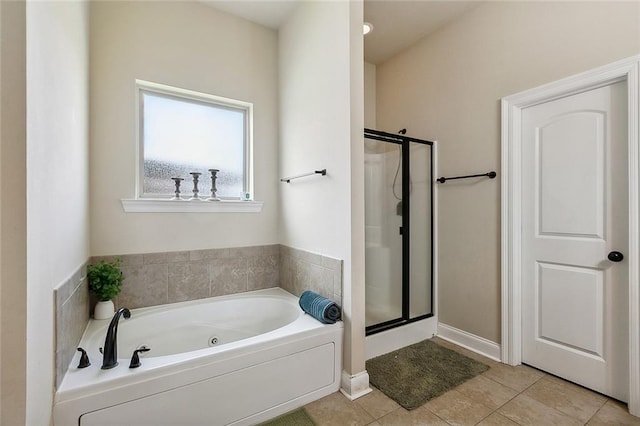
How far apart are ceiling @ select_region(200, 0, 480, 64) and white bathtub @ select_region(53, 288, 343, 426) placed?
245 centimetres

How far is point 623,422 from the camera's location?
1.56m

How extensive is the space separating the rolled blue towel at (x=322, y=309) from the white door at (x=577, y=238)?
1.46 metres

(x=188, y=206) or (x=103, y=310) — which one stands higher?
(x=188, y=206)

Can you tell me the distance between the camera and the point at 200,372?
4.67ft

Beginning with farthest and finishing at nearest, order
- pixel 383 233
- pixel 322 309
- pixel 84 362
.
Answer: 1. pixel 383 233
2. pixel 322 309
3. pixel 84 362

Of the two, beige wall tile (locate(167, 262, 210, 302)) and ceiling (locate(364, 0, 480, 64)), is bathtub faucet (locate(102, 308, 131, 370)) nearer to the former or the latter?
beige wall tile (locate(167, 262, 210, 302))

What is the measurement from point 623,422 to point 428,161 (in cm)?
210

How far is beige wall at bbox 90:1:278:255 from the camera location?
2.00 m

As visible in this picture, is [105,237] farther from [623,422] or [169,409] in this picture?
[623,422]

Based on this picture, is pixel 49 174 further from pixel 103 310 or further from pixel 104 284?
pixel 103 310

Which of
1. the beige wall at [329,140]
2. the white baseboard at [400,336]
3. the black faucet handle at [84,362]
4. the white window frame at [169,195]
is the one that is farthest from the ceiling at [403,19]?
the black faucet handle at [84,362]

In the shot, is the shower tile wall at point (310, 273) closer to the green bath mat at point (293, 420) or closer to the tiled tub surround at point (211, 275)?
the tiled tub surround at point (211, 275)

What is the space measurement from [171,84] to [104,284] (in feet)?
5.11

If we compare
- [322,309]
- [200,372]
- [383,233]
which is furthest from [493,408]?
[200,372]
